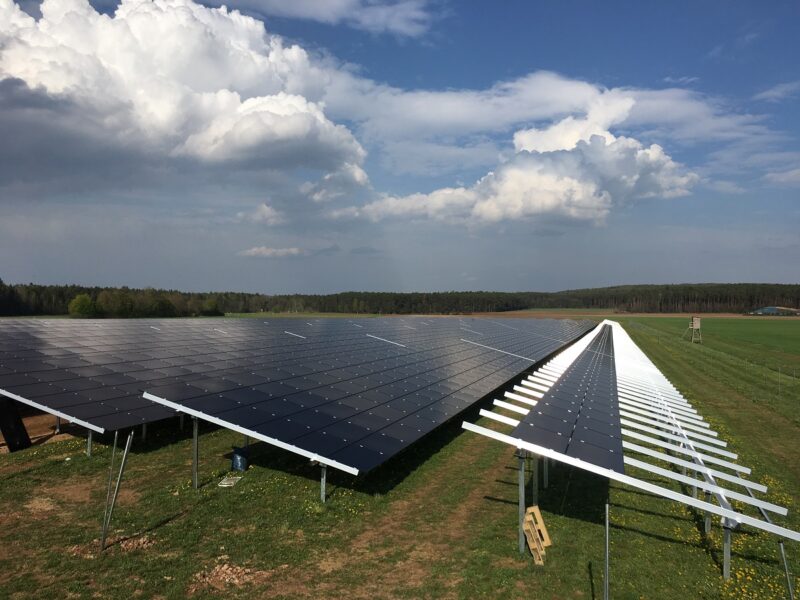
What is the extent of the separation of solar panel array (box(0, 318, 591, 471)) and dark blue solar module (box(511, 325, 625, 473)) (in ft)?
12.0

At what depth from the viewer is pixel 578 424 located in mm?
11680

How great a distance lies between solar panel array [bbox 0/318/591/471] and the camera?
13102 millimetres

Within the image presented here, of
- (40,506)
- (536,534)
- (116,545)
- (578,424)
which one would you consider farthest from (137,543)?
(578,424)

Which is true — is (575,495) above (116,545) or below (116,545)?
below

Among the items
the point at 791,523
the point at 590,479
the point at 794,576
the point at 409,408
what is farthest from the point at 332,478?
the point at 791,523

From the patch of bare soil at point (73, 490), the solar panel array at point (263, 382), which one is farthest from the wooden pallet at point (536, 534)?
the patch of bare soil at point (73, 490)

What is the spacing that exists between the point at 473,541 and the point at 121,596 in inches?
275

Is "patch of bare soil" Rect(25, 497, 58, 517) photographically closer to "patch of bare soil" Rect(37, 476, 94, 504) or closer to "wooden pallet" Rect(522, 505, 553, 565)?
"patch of bare soil" Rect(37, 476, 94, 504)

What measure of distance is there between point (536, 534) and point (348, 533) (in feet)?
13.7

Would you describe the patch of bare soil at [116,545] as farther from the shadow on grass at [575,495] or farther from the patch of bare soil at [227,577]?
the shadow on grass at [575,495]

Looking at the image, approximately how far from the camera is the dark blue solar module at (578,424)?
31.6 ft

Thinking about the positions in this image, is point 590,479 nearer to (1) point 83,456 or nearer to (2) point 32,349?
(1) point 83,456

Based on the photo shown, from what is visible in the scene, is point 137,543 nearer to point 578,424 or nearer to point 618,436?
point 578,424

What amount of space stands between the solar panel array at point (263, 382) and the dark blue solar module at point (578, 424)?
3.64 m
